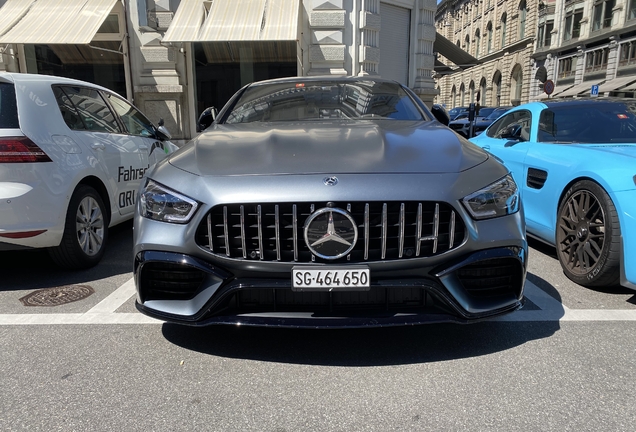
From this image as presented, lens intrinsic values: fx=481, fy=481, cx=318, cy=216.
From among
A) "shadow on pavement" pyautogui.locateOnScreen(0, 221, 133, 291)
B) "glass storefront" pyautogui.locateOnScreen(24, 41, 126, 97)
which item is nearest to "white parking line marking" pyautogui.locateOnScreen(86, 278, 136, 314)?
"shadow on pavement" pyautogui.locateOnScreen(0, 221, 133, 291)

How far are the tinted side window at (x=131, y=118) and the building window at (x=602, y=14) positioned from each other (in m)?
40.9

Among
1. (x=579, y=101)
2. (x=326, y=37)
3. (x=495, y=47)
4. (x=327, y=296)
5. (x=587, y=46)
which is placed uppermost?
(x=495, y=47)

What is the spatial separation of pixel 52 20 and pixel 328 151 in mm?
11159

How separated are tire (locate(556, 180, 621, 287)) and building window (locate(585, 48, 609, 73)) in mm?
40028

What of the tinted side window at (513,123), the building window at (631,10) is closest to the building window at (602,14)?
the building window at (631,10)

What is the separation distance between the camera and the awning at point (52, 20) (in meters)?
10.3

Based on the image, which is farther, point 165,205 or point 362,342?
point 362,342

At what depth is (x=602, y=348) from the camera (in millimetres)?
2611

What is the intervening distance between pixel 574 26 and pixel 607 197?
45836 mm

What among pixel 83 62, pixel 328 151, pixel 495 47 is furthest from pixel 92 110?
pixel 495 47

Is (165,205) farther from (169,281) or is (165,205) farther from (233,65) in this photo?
(233,65)

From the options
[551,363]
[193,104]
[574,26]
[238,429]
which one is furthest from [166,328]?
[574,26]

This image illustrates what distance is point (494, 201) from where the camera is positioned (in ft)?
7.91

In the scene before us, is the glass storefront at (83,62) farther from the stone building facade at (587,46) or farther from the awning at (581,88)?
the awning at (581,88)
